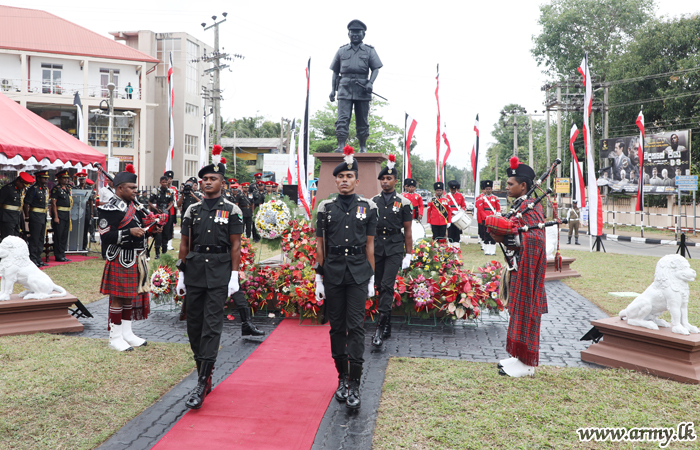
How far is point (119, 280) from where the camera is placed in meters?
5.67

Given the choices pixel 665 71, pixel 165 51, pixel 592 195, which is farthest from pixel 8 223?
pixel 165 51

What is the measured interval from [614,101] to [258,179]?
27.7 metres

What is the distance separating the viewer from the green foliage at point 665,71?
96.0ft

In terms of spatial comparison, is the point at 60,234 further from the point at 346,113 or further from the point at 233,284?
the point at 233,284

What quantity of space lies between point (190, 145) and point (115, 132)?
300 inches

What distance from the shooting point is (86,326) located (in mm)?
7133

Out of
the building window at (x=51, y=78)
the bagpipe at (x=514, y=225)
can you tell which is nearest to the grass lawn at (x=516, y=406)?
the bagpipe at (x=514, y=225)

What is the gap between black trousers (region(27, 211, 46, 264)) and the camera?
38.3 ft

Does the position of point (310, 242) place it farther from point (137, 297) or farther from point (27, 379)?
point (27, 379)

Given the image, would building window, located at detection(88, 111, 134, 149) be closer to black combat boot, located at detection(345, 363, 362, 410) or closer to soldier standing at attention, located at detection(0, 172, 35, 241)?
soldier standing at attention, located at detection(0, 172, 35, 241)

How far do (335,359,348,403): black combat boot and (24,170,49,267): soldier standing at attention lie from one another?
9627 millimetres

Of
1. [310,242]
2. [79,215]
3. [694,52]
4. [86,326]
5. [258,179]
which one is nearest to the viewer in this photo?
[86,326]

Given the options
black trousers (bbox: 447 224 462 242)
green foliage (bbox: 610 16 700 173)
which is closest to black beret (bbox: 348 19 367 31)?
black trousers (bbox: 447 224 462 242)

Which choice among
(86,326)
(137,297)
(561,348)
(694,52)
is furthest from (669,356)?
(694,52)
